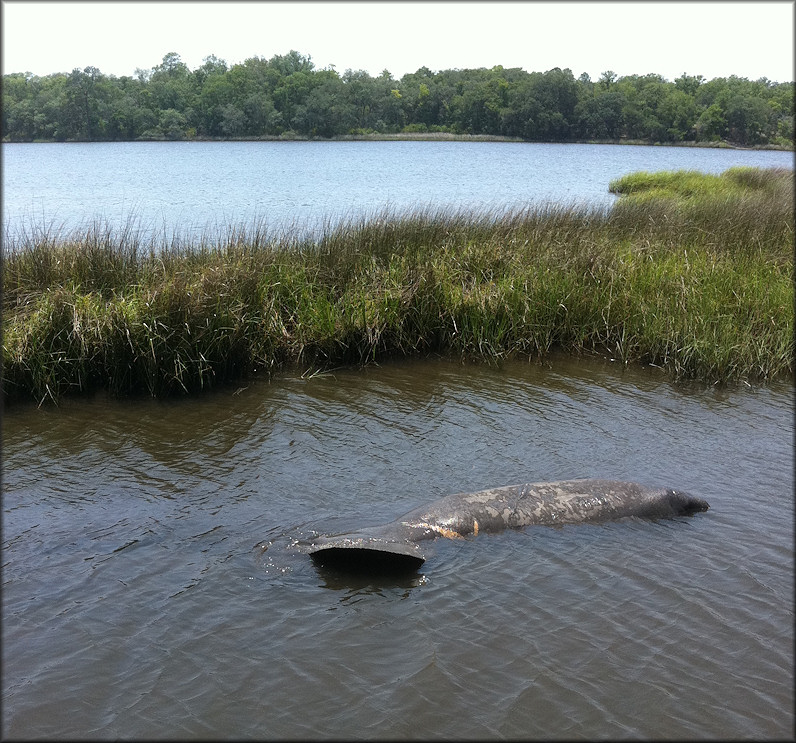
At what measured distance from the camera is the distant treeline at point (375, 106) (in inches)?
2301

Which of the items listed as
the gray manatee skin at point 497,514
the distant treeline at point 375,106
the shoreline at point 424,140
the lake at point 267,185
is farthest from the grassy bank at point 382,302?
the shoreline at point 424,140

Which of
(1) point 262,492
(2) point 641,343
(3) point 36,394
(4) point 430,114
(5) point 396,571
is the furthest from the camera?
(4) point 430,114

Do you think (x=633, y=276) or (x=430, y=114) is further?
(x=430, y=114)

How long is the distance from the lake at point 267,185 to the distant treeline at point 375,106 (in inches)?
489

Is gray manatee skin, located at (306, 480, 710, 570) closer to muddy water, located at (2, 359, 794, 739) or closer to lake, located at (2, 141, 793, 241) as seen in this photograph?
muddy water, located at (2, 359, 794, 739)

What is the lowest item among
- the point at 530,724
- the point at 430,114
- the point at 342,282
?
the point at 530,724

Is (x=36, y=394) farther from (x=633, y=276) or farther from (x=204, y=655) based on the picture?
(x=633, y=276)

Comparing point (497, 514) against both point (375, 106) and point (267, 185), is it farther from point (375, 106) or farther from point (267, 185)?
point (375, 106)

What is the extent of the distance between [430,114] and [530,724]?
294 feet

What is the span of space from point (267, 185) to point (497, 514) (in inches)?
997

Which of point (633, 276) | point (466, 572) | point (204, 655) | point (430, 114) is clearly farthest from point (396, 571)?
point (430, 114)

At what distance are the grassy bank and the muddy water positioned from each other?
82cm

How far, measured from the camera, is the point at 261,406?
7320mm

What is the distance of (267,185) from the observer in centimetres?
2800
